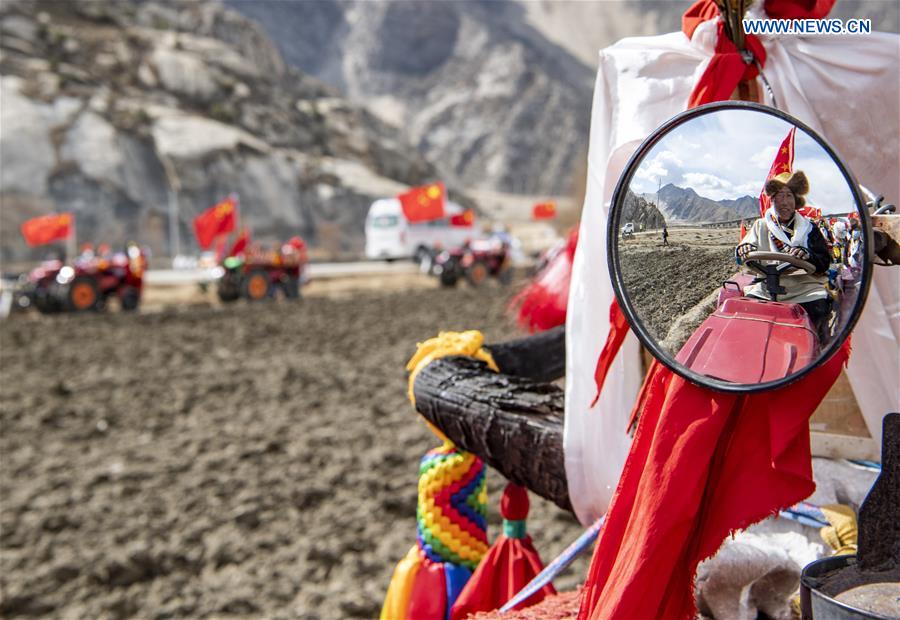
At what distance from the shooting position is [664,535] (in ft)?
2.65

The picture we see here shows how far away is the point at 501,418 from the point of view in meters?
1.22

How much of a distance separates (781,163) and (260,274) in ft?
42.8

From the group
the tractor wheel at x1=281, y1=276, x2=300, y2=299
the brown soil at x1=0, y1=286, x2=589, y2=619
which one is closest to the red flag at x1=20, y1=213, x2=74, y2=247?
the tractor wheel at x1=281, y1=276, x2=300, y2=299

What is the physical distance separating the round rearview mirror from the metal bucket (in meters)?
0.19

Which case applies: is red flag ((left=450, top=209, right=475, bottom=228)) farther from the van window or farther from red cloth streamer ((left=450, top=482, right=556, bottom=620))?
red cloth streamer ((left=450, top=482, right=556, bottom=620))

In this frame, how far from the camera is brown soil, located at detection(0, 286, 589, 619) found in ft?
10.7

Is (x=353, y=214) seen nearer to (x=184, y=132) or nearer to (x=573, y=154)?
(x=184, y=132)

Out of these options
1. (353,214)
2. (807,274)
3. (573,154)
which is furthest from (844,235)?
(573,154)

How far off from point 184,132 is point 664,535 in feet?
99.5

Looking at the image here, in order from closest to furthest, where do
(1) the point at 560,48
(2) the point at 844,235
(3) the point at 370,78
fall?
(2) the point at 844,235 < (3) the point at 370,78 < (1) the point at 560,48

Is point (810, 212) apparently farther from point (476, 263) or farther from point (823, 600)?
point (476, 263)

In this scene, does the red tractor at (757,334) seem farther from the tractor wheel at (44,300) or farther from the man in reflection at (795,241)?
the tractor wheel at (44,300)

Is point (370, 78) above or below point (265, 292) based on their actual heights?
above

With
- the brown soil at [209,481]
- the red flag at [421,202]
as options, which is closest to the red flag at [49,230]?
the red flag at [421,202]
